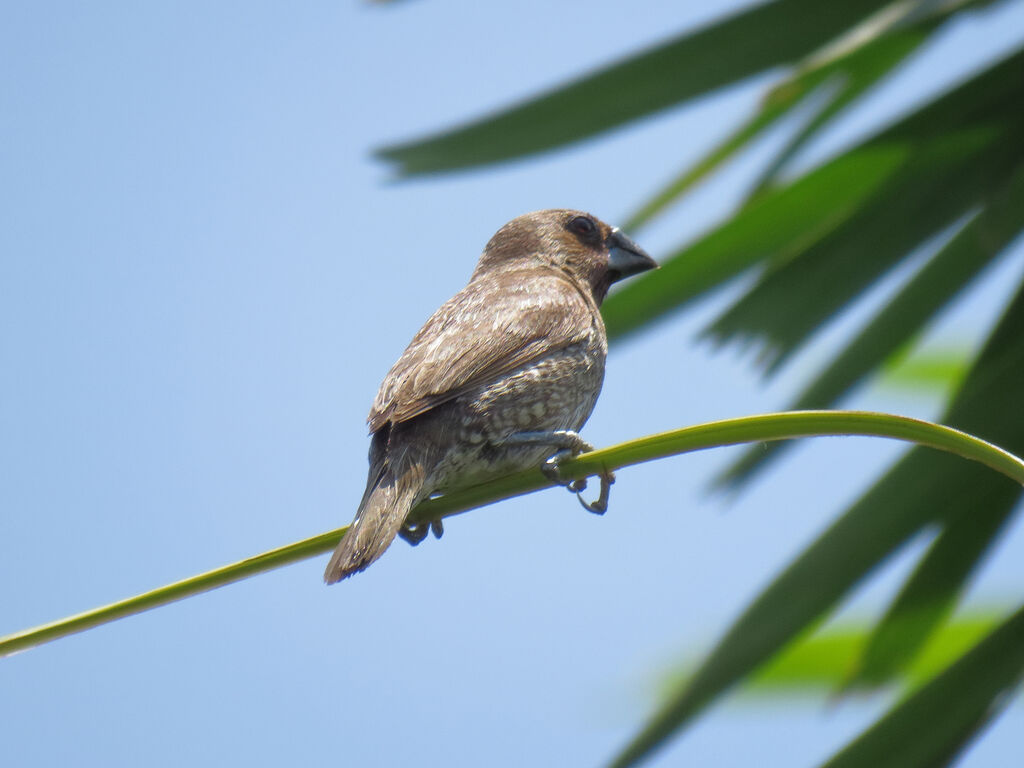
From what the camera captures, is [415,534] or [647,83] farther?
[415,534]

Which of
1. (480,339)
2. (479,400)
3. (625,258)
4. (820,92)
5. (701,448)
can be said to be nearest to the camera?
(701,448)

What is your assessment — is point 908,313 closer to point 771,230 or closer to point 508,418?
point 771,230

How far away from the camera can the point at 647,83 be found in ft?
9.82

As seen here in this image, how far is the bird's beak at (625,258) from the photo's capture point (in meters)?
4.98

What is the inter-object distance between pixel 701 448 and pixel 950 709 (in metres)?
0.72

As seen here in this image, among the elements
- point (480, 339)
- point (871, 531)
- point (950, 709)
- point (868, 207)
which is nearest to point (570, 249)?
point (480, 339)

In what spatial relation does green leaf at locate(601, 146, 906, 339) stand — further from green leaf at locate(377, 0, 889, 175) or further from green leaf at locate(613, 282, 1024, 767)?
green leaf at locate(613, 282, 1024, 767)

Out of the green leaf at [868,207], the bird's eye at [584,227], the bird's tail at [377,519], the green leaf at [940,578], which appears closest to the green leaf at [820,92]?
the green leaf at [868,207]

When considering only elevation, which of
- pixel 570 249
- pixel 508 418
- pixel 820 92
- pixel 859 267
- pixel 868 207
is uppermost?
pixel 820 92

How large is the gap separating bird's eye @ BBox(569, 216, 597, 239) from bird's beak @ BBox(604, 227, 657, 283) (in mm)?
102

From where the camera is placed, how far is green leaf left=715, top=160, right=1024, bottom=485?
2812 millimetres

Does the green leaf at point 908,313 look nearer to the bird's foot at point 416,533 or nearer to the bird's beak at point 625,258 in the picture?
the bird's foot at point 416,533

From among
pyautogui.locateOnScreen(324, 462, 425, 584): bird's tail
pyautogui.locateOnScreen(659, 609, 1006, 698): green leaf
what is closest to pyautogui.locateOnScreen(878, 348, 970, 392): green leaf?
pyautogui.locateOnScreen(659, 609, 1006, 698): green leaf

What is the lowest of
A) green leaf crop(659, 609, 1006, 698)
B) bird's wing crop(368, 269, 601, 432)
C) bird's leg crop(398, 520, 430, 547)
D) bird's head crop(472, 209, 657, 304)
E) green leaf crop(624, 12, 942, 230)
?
green leaf crop(659, 609, 1006, 698)
